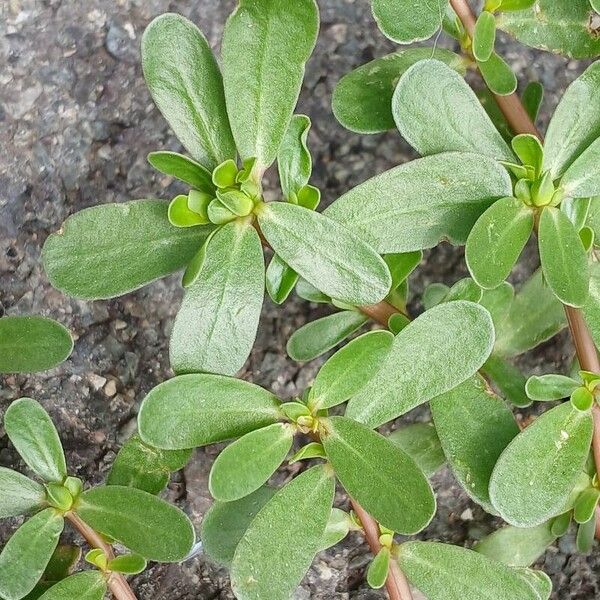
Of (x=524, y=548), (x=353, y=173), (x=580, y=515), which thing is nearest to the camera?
(x=580, y=515)

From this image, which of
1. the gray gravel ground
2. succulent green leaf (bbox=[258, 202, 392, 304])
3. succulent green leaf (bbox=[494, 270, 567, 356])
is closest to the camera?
succulent green leaf (bbox=[258, 202, 392, 304])

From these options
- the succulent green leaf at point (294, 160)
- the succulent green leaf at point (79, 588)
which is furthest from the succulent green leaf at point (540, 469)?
the succulent green leaf at point (79, 588)

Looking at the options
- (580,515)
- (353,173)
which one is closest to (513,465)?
(580,515)

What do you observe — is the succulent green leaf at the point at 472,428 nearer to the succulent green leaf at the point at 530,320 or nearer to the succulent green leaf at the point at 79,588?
the succulent green leaf at the point at 530,320

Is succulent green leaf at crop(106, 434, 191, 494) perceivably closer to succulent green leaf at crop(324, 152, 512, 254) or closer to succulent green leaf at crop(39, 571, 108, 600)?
succulent green leaf at crop(39, 571, 108, 600)

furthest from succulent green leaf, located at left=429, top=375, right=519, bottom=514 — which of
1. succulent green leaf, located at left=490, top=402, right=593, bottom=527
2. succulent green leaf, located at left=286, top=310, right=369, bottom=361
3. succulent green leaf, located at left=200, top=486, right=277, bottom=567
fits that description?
succulent green leaf, located at left=200, top=486, right=277, bottom=567

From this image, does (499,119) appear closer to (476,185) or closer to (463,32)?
(463,32)
